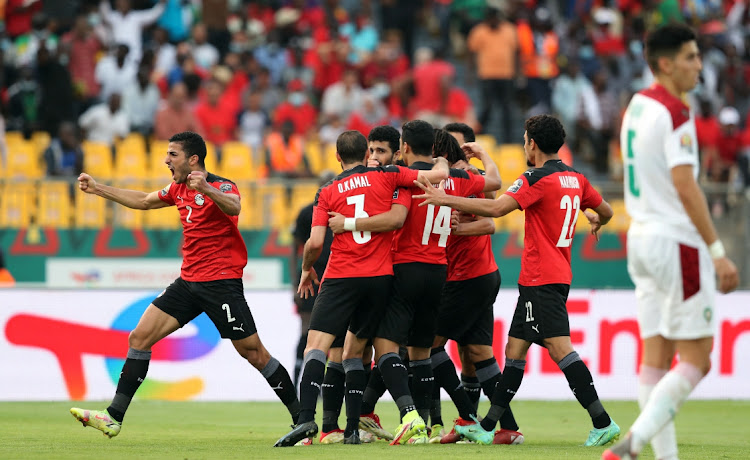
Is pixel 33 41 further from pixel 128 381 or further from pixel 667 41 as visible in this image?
pixel 667 41

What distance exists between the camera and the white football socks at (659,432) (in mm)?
5918

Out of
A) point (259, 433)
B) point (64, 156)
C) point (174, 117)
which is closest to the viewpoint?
point (259, 433)

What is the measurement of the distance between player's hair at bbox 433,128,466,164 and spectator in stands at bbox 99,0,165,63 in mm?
12394

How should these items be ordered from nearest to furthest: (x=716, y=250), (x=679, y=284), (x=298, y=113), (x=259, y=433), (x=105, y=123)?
(x=716, y=250) < (x=679, y=284) < (x=259, y=433) < (x=105, y=123) < (x=298, y=113)

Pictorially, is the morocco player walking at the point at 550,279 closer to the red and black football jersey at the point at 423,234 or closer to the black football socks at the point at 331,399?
the red and black football jersey at the point at 423,234

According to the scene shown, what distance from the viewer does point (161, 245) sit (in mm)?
16125

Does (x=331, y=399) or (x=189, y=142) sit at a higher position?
(x=189, y=142)

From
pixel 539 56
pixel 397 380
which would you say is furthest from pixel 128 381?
pixel 539 56

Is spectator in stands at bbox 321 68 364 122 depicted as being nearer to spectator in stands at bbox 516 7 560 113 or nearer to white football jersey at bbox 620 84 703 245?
spectator in stands at bbox 516 7 560 113

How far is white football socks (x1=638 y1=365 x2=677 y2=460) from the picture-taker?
19.4ft

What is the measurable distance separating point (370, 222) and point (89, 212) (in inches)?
345

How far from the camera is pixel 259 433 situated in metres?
9.52

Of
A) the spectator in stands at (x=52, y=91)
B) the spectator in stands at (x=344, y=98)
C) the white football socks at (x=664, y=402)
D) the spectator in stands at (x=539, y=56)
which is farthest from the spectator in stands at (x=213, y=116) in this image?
the white football socks at (x=664, y=402)

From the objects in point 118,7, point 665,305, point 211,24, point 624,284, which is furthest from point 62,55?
point 665,305
